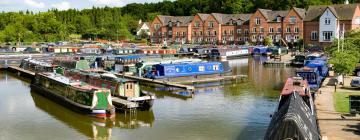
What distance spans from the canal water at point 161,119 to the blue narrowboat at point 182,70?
6.44 metres

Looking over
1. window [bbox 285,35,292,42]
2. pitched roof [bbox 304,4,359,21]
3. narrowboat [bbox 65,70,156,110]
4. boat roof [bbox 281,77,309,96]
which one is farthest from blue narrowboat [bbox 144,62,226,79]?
window [bbox 285,35,292,42]

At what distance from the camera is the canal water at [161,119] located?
2648cm

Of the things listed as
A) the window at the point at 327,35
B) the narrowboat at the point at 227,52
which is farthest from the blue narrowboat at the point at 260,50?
the window at the point at 327,35

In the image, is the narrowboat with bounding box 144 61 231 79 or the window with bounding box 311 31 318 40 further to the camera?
the window with bounding box 311 31 318 40

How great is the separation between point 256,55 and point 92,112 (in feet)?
200

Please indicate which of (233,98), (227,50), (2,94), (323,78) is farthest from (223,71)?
(227,50)

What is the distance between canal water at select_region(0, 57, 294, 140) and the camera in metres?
26.5

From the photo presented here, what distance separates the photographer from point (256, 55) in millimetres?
87438

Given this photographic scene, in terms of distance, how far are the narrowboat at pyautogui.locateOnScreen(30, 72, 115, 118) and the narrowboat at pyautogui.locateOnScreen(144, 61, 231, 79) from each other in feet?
38.0

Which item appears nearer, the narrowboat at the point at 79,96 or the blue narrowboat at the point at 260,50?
the narrowboat at the point at 79,96

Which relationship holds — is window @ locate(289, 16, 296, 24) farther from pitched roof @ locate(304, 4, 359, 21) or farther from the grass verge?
the grass verge

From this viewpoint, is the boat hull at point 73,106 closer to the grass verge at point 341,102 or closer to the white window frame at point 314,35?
the grass verge at point 341,102

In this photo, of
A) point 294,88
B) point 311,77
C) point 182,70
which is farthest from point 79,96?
point 311,77

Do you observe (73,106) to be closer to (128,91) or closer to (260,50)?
(128,91)
